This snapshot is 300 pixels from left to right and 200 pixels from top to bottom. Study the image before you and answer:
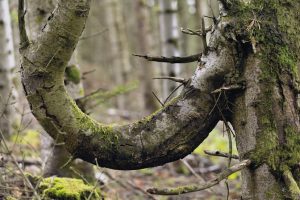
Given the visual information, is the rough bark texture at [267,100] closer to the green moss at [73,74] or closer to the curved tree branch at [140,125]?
the curved tree branch at [140,125]

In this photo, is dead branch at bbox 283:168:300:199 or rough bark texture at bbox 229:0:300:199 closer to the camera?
dead branch at bbox 283:168:300:199

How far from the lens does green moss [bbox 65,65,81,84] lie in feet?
19.1

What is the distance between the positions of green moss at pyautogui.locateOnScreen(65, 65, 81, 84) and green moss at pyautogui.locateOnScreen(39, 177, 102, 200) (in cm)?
154

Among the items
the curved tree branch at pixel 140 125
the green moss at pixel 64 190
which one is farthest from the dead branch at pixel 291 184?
the green moss at pixel 64 190

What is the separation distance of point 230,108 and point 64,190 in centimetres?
169

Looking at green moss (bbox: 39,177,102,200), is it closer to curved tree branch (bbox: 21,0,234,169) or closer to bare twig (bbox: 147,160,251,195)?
curved tree branch (bbox: 21,0,234,169)

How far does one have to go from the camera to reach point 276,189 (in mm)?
3514

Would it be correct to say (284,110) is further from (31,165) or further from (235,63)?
(31,165)

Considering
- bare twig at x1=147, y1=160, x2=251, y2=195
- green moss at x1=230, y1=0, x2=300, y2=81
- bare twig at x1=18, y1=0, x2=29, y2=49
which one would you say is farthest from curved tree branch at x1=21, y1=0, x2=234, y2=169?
bare twig at x1=147, y1=160, x2=251, y2=195

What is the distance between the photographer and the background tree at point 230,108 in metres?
3.53

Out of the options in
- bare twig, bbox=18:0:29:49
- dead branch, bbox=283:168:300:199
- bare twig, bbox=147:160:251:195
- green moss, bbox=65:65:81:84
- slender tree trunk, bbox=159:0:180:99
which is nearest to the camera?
bare twig, bbox=147:160:251:195

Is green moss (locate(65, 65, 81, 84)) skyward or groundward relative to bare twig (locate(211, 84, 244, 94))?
skyward

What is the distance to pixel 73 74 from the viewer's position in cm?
585

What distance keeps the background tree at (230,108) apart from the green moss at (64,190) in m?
0.77
